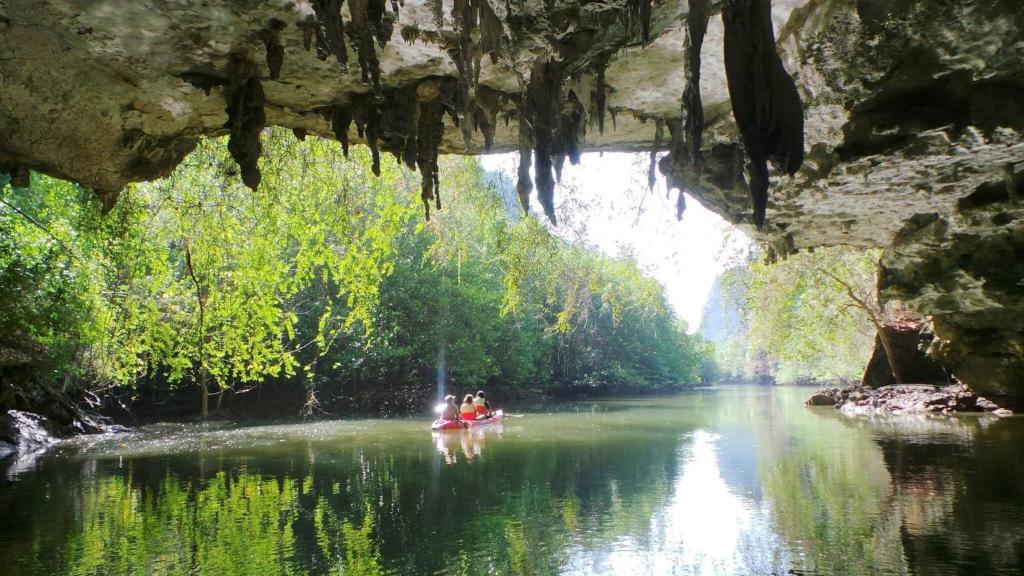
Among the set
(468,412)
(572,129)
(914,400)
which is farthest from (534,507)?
(914,400)

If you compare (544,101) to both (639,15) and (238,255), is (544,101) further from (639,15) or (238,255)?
(238,255)

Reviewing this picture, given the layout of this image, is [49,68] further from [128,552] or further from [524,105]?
[128,552]

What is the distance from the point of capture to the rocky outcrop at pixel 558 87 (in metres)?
4.56

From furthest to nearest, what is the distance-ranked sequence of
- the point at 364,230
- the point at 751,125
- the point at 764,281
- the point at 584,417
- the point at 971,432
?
the point at 584,417
the point at 764,281
the point at 971,432
the point at 364,230
the point at 751,125

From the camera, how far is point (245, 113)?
19.9 feet

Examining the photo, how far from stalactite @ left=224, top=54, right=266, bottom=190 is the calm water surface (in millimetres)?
3782

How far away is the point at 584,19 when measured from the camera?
4.75 meters

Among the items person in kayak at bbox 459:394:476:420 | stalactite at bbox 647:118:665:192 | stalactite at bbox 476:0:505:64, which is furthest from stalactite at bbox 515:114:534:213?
person in kayak at bbox 459:394:476:420

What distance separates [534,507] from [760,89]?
588cm

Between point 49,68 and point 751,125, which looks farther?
point 49,68

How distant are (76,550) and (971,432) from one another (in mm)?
15821

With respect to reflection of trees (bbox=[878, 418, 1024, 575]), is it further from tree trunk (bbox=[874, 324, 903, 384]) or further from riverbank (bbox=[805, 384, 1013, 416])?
tree trunk (bbox=[874, 324, 903, 384])

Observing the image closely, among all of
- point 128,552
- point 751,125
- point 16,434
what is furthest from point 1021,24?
point 16,434

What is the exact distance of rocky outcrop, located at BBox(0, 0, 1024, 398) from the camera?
15.0ft
